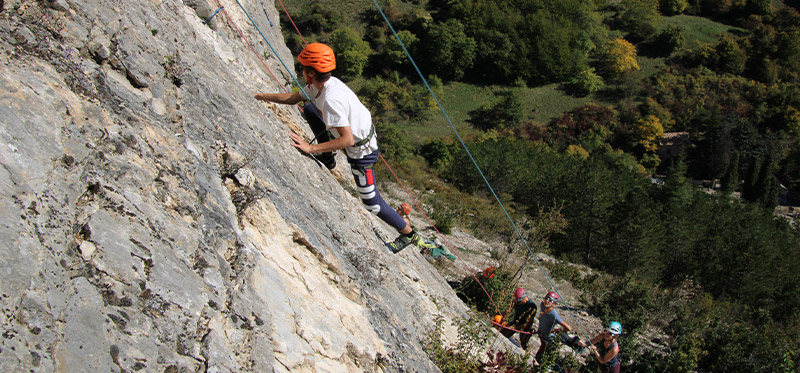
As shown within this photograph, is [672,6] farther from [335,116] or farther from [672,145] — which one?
[335,116]

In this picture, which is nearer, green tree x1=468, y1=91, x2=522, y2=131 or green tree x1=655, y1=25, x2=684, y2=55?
green tree x1=468, y1=91, x2=522, y2=131

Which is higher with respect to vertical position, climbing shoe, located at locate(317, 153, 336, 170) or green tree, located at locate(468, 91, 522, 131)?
climbing shoe, located at locate(317, 153, 336, 170)

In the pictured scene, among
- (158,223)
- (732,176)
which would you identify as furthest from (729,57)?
(158,223)

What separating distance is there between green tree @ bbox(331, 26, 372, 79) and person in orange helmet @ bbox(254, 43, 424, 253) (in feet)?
186

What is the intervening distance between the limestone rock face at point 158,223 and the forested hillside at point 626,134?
791cm

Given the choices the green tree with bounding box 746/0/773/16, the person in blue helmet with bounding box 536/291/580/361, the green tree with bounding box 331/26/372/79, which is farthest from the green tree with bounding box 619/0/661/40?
the person in blue helmet with bounding box 536/291/580/361

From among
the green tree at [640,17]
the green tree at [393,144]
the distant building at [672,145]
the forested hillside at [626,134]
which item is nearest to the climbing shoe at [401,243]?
the forested hillside at [626,134]

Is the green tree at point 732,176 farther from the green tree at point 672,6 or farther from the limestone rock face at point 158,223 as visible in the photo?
the limestone rock face at point 158,223

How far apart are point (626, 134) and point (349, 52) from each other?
Answer: 33740 mm

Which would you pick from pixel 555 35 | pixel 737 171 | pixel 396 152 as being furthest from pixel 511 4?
pixel 396 152

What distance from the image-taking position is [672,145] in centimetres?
6081

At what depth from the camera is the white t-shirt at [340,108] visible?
16.3ft

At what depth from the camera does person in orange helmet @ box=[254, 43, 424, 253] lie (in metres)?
4.92

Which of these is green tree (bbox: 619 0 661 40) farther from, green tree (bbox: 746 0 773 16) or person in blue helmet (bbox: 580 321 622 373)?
person in blue helmet (bbox: 580 321 622 373)
